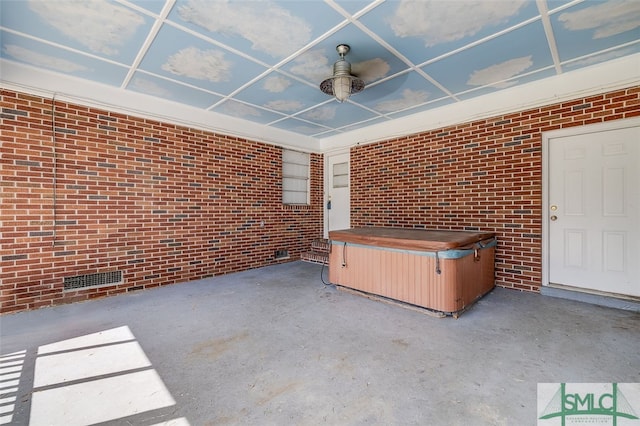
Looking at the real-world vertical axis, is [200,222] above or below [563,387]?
above

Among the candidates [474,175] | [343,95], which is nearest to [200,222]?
[343,95]

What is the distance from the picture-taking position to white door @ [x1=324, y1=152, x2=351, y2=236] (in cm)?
646

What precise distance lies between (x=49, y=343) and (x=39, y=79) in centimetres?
315

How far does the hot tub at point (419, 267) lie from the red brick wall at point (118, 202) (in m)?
2.29

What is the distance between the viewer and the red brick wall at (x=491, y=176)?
3.70 meters

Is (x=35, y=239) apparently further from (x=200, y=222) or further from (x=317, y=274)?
(x=317, y=274)

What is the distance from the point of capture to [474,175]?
440 cm

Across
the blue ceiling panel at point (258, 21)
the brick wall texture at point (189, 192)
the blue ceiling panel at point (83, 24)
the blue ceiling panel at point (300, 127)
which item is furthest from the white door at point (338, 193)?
the blue ceiling panel at point (83, 24)

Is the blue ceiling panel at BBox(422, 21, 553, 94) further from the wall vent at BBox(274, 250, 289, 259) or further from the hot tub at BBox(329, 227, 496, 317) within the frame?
the wall vent at BBox(274, 250, 289, 259)

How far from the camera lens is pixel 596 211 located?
3486 millimetres

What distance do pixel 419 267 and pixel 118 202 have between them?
4293 millimetres

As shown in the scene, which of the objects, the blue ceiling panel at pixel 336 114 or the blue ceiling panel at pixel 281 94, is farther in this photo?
the blue ceiling panel at pixel 336 114

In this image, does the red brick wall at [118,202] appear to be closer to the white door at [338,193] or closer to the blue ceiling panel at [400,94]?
the white door at [338,193]

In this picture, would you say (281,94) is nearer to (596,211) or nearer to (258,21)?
(258,21)
